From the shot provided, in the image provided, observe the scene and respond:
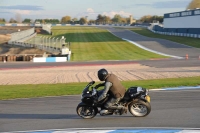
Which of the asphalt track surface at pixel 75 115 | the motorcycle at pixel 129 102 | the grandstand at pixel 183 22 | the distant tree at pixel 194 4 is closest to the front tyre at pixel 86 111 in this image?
the motorcycle at pixel 129 102

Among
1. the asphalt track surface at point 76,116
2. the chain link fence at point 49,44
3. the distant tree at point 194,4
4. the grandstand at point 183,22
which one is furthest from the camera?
Answer: the distant tree at point 194,4

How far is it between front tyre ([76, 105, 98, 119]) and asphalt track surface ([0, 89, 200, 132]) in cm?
16

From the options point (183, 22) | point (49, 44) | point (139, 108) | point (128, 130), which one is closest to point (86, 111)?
point (139, 108)

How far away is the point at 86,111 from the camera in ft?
35.1

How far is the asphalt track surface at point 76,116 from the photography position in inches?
386

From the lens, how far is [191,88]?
56.2 feet

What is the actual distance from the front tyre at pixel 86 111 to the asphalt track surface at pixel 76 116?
163 millimetres

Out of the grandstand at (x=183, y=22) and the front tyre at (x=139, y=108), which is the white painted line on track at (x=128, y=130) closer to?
the front tyre at (x=139, y=108)

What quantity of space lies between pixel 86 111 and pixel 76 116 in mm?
644

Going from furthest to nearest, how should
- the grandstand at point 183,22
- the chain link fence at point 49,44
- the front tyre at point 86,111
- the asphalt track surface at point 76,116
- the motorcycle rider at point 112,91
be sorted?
the grandstand at point 183,22 → the chain link fence at point 49,44 → the front tyre at point 86,111 → the motorcycle rider at point 112,91 → the asphalt track surface at point 76,116

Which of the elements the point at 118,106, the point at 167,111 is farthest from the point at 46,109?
the point at 167,111

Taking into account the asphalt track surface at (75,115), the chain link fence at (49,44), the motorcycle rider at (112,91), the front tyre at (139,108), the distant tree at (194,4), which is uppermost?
the distant tree at (194,4)

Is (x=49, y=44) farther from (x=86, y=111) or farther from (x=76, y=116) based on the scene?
Answer: (x=86, y=111)

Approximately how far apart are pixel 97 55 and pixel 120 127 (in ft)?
130
